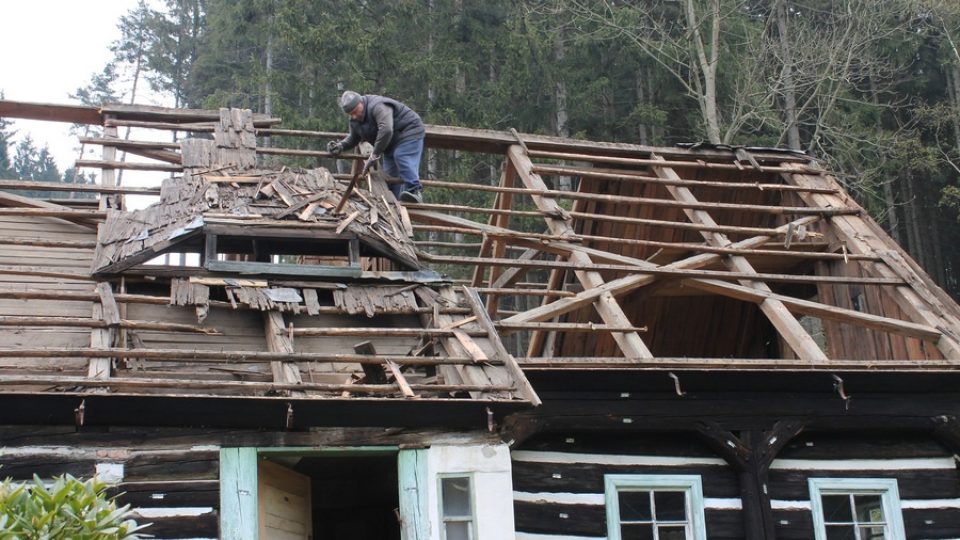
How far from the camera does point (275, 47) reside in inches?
1198

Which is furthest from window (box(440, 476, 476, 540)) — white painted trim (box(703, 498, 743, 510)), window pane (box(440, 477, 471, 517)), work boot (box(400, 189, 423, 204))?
work boot (box(400, 189, 423, 204))

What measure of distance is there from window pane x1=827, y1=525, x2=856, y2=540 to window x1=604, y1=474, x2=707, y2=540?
1.31m

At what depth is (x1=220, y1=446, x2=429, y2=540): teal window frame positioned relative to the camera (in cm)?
769

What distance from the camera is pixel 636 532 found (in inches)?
370

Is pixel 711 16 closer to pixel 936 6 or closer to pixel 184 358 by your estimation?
pixel 936 6

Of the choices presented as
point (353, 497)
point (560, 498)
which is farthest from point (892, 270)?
point (353, 497)

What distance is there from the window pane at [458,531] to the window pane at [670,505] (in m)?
2.14

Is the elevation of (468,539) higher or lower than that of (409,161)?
lower

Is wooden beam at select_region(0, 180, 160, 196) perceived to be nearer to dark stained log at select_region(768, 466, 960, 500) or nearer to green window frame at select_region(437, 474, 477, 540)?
green window frame at select_region(437, 474, 477, 540)

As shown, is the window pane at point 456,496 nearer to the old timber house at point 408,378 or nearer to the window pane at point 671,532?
the old timber house at point 408,378

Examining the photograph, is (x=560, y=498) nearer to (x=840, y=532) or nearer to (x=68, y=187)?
(x=840, y=532)

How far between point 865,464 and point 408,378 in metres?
4.50

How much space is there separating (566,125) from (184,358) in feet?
62.1

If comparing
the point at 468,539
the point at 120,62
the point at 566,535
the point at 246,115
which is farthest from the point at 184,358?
the point at 120,62
